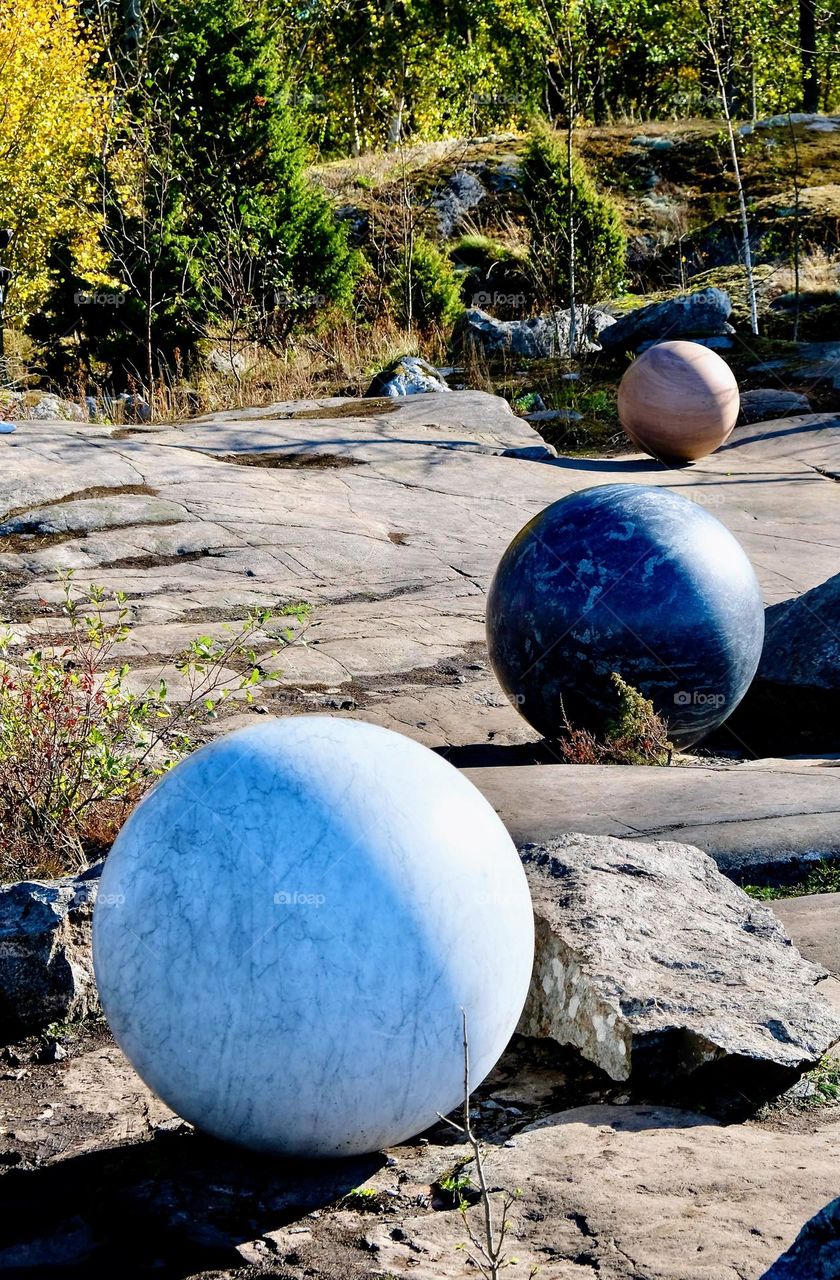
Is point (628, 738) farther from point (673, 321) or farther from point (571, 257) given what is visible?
point (571, 257)

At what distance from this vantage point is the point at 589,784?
6.47 metres

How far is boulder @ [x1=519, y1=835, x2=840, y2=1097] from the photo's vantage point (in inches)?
158

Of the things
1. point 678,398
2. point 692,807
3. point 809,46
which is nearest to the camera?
point 692,807

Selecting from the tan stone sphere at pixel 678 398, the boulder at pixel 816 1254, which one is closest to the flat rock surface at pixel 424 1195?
the boulder at pixel 816 1254

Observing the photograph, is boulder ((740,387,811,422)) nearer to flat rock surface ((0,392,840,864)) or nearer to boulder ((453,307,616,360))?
flat rock surface ((0,392,840,864))

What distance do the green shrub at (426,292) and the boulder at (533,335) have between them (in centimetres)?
67

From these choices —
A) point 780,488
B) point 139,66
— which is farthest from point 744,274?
point 139,66

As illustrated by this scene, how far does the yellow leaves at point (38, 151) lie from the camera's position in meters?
20.5

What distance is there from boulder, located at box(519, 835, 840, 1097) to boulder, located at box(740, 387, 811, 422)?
1280 centimetres

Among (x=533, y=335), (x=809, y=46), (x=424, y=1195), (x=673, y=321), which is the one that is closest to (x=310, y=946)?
(x=424, y=1195)

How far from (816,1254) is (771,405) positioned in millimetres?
15810

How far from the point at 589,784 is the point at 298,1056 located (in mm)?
3347

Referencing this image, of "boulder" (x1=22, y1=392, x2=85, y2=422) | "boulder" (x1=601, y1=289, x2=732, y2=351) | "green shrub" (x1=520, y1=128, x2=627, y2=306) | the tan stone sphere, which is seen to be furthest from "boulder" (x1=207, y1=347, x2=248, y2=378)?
the tan stone sphere

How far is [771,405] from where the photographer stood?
17.2 metres
